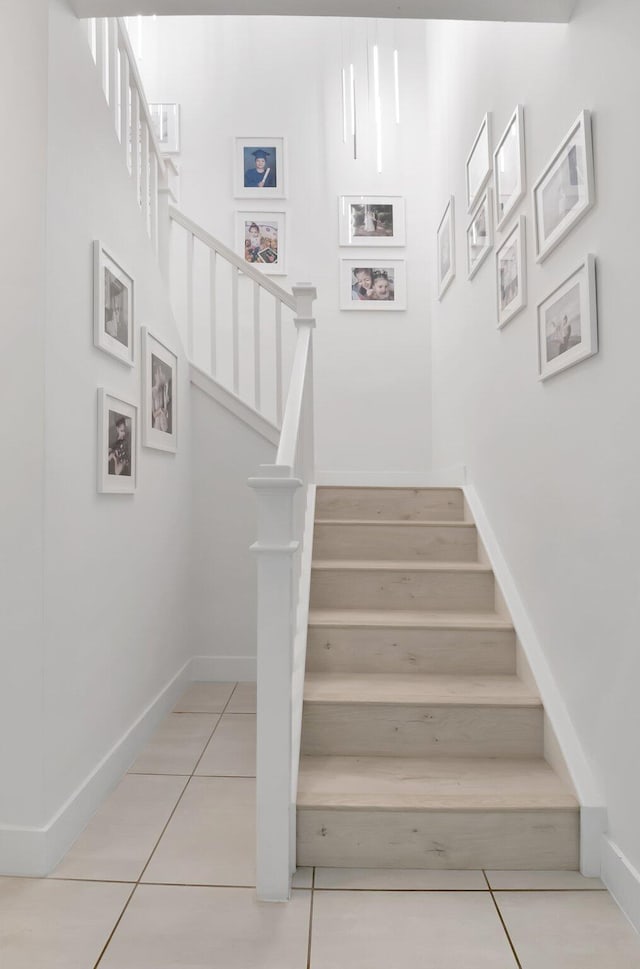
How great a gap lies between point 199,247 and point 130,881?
396 centimetres

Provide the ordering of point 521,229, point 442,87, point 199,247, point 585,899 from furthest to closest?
1. point 199,247
2. point 442,87
3. point 521,229
4. point 585,899

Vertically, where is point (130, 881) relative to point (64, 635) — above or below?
below

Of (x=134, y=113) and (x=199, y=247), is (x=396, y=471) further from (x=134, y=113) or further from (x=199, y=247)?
(x=134, y=113)

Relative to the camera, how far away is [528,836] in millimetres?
1906

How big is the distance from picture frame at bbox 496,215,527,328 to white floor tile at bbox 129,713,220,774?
2.22 metres

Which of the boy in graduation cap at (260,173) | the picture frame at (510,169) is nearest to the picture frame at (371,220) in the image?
the boy in graduation cap at (260,173)

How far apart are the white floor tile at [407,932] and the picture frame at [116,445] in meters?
1.48

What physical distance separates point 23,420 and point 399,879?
1.67 m

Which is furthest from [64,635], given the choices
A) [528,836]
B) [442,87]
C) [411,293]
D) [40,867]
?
[442,87]

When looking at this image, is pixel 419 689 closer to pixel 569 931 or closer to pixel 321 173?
pixel 569 931

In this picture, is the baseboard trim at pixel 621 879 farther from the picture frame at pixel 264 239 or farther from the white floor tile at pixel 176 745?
the picture frame at pixel 264 239

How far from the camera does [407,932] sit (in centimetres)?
162

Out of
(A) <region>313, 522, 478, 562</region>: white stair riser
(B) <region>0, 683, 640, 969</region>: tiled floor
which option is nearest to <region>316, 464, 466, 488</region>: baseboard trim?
(A) <region>313, 522, 478, 562</region>: white stair riser

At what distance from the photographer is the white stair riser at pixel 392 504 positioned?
Result: 3.60m
